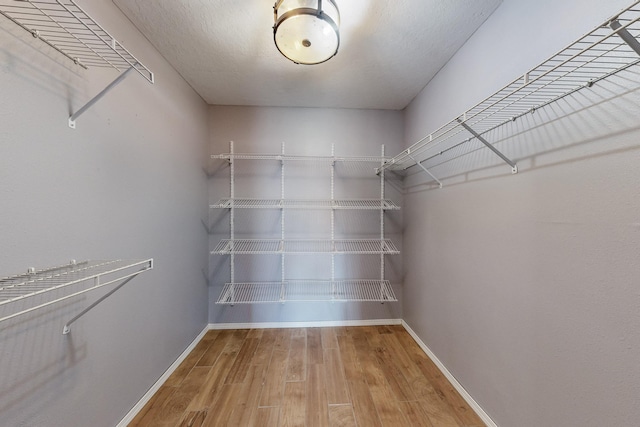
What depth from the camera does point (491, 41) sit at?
129cm

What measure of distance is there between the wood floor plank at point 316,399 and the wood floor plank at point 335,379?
37mm

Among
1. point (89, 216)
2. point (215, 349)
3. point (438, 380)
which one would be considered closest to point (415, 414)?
point (438, 380)

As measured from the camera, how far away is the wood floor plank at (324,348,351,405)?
1.53 meters

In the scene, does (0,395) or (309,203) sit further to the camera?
(309,203)

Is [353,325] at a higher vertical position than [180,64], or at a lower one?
lower

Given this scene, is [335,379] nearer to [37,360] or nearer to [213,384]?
[213,384]

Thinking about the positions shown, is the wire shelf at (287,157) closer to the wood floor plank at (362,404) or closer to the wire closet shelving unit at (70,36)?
the wire closet shelving unit at (70,36)

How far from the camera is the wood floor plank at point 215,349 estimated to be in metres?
1.90

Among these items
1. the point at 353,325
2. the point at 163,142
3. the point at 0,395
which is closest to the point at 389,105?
the point at 163,142

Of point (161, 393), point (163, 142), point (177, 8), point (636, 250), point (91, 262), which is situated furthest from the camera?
point (163, 142)

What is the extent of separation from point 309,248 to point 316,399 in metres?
1.26

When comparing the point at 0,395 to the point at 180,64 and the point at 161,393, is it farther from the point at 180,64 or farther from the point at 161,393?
the point at 180,64

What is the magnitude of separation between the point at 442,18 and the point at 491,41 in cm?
30

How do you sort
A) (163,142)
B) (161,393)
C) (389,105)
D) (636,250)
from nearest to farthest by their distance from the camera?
1. (636,250)
2. (161,393)
3. (163,142)
4. (389,105)
